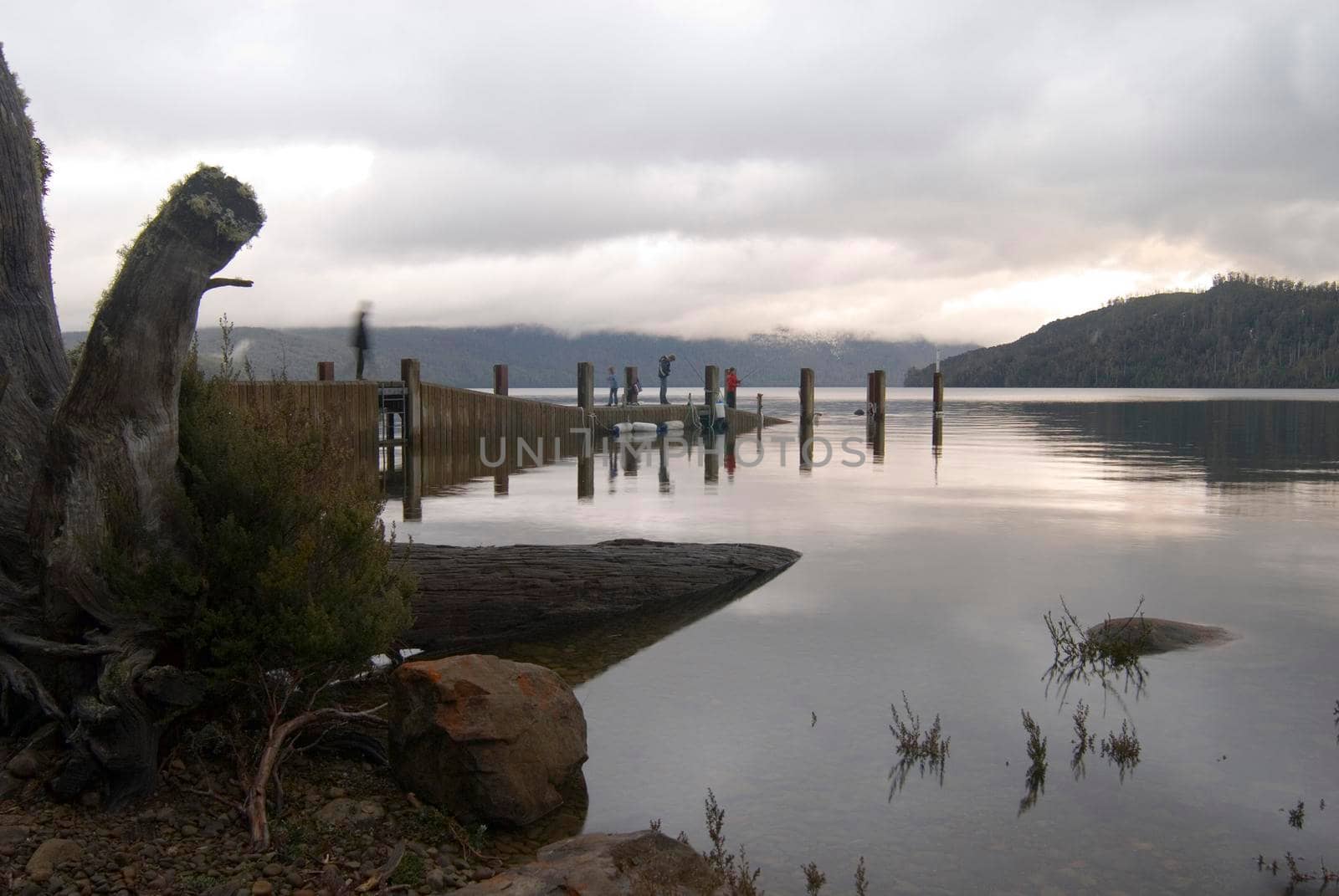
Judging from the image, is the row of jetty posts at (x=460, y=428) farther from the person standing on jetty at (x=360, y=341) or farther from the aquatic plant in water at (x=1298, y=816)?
the aquatic plant in water at (x=1298, y=816)

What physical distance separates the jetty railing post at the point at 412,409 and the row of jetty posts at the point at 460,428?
0.02 m

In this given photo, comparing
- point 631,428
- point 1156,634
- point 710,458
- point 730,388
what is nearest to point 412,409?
point 710,458

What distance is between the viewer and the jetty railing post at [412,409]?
25828mm

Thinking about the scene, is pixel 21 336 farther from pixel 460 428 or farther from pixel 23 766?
pixel 460 428

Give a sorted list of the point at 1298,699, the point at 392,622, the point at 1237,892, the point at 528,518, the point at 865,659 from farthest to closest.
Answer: the point at 528,518 → the point at 865,659 → the point at 1298,699 → the point at 392,622 → the point at 1237,892

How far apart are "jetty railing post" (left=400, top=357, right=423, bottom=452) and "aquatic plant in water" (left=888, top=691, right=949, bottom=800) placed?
2045cm

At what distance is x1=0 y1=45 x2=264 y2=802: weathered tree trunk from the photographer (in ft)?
17.5

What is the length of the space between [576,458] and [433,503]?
1197 centimetres

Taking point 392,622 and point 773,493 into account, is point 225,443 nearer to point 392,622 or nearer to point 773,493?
point 392,622

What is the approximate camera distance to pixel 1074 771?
21.3ft

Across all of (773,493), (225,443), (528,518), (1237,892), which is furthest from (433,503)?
(1237,892)

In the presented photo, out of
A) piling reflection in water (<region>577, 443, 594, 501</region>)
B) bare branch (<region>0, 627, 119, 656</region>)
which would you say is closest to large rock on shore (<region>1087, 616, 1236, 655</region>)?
bare branch (<region>0, 627, 119, 656</region>)

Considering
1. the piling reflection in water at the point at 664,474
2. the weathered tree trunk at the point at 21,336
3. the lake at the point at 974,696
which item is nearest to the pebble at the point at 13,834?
the weathered tree trunk at the point at 21,336

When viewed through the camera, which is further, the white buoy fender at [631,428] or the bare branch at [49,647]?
the white buoy fender at [631,428]
